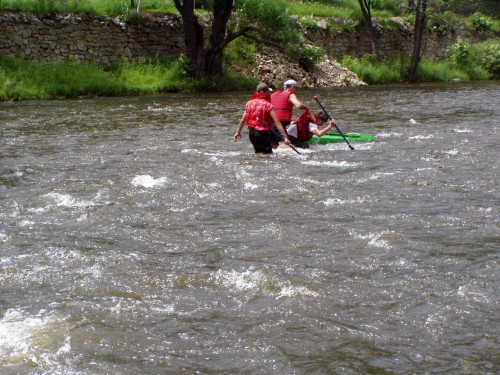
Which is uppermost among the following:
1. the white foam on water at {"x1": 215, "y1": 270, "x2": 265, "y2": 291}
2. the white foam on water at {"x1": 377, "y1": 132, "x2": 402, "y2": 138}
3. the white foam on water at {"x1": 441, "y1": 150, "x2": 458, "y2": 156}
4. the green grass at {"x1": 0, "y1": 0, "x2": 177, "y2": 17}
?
the green grass at {"x1": 0, "y1": 0, "x2": 177, "y2": 17}

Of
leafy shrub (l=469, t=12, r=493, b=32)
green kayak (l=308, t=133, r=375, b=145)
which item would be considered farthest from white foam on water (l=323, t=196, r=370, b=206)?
leafy shrub (l=469, t=12, r=493, b=32)

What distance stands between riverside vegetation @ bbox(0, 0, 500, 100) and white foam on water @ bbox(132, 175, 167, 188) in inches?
515

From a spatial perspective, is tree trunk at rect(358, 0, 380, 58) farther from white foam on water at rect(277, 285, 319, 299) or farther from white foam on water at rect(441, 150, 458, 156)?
white foam on water at rect(277, 285, 319, 299)

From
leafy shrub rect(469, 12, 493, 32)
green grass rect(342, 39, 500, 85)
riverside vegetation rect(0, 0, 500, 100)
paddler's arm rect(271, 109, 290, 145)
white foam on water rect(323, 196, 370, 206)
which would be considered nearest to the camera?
white foam on water rect(323, 196, 370, 206)

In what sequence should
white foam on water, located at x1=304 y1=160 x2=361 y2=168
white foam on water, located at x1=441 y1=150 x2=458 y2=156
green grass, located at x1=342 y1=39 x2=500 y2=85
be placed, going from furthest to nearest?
green grass, located at x1=342 y1=39 x2=500 y2=85 < white foam on water, located at x1=441 y1=150 x2=458 y2=156 < white foam on water, located at x1=304 y1=160 x2=361 y2=168

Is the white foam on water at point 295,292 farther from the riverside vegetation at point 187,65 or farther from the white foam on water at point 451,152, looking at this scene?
the riverside vegetation at point 187,65

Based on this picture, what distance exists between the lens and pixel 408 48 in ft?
130

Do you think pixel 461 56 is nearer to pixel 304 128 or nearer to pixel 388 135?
pixel 388 135

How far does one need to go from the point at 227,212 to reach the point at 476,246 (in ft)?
9.41

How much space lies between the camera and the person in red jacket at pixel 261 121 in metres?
12.7

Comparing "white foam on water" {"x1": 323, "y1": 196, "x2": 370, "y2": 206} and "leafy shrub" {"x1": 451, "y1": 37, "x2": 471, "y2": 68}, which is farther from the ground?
"leafy shrub" {"x1": 451, "y1": 37, "x2": 471, "y2": 68}

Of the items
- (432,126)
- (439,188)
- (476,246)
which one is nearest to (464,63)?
(432,126)

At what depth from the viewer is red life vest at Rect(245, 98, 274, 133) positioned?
1267 centimetres

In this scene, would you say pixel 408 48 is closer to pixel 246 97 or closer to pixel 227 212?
pixel 246 97
